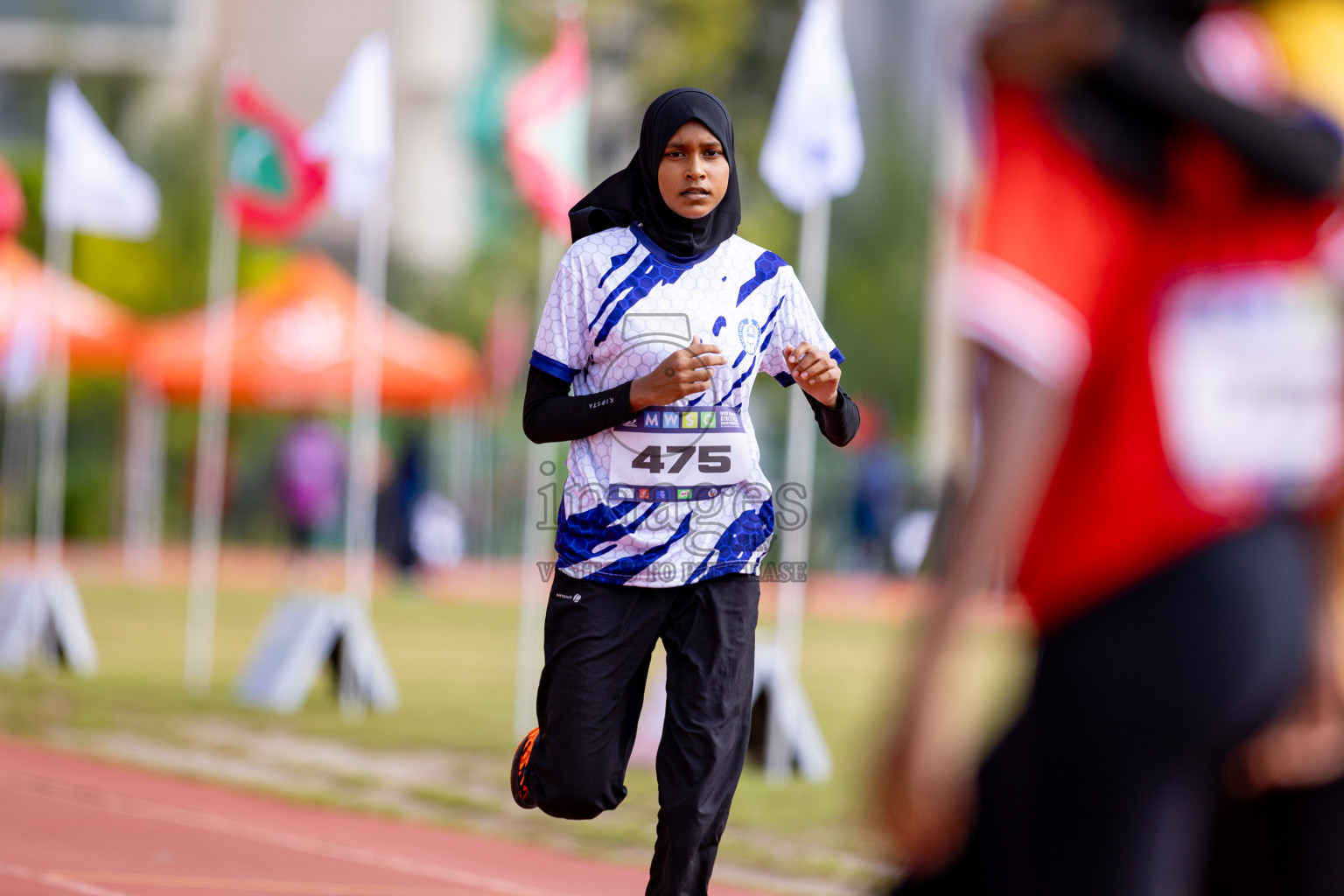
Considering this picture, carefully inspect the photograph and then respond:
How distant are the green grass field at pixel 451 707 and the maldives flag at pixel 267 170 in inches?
131

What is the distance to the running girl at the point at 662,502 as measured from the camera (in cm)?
488

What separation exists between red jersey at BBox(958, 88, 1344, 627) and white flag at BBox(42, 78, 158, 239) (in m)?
12.9

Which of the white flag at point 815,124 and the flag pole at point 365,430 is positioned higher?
the white flag at point 815,124

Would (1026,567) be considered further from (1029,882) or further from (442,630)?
(442,630)

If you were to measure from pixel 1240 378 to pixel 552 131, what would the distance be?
9423 millimetres

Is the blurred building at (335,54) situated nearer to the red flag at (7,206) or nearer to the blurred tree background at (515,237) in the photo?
the blurred tree background at (515,237)

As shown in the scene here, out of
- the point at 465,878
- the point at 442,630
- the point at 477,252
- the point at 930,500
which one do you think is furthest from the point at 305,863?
the point at 477,252

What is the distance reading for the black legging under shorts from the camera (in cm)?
226

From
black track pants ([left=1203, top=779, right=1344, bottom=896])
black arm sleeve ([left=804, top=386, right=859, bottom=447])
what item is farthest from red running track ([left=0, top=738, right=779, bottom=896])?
black track pants ([left=1203, top=779, right=1344, bottom=896])

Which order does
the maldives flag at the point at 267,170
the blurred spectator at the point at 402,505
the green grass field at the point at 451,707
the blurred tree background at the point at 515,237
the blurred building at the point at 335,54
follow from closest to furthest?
the green grass field at the point at 451,707
the maldives flag at the point at 267,170
the blurred spectator at the point at 402,505
the blurred tree background at the point at 515,237
the blurred building at the point at 335,54

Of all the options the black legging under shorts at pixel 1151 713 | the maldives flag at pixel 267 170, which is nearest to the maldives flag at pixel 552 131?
the maldives flag at pixel 267 170

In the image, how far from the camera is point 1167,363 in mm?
2332

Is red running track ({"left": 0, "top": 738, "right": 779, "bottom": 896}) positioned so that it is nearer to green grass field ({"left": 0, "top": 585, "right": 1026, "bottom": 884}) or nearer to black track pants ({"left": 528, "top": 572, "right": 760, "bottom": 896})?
green grass field ({"left": 0, "top": 585, "right": 1026, "bottom": 884})

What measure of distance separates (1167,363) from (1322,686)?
0.44 metres
